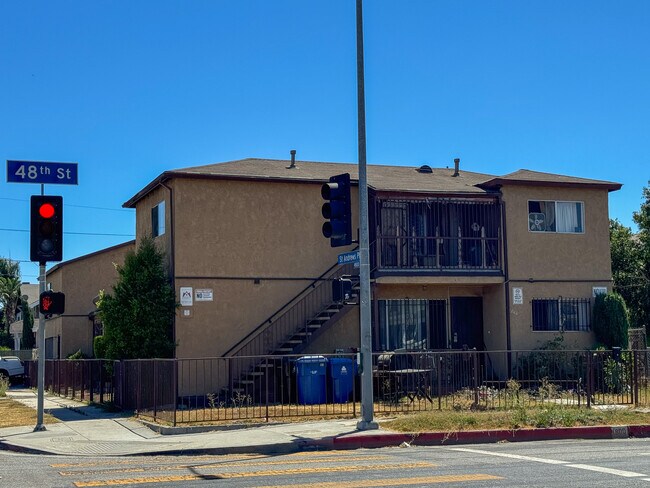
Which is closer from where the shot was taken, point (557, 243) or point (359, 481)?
point (359, 481)

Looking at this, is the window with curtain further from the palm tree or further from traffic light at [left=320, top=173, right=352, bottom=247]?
the palm tree

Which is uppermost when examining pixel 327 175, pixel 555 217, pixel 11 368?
pixel 327 175

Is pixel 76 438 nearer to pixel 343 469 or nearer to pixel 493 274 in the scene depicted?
pixel 343 469

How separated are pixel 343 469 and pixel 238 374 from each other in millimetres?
11121

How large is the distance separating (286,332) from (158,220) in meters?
5.04

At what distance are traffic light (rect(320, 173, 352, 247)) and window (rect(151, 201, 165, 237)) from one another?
32.1ft

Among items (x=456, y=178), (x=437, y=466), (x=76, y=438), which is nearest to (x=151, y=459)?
(x=76, y=438)

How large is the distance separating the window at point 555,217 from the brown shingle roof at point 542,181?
0.63m

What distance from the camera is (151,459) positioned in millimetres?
13281

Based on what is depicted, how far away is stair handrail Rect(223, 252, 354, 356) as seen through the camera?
23.1m

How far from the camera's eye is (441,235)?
1000 inches

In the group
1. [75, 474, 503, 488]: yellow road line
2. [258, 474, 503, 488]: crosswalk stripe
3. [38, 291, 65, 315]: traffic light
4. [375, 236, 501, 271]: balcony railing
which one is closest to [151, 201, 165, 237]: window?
[375, 236, 501, 271]: balcony railing

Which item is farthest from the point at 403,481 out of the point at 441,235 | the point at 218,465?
the point at 441,235

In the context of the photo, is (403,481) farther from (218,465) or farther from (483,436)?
(483,436)
